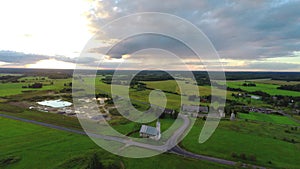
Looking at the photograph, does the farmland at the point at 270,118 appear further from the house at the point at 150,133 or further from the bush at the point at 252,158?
the house at the point at 150,133

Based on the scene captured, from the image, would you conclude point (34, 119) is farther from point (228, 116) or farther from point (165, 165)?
point (228, 116)

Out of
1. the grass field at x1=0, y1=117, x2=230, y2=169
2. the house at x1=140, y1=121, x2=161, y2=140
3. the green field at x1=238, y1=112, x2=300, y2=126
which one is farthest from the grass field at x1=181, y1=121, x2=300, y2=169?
the green field at x1=238, y1=112, x2=300, y2=126

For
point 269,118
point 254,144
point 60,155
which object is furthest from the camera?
point 269,118

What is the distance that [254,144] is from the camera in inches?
1437

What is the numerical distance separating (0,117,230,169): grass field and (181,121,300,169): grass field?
606 cm

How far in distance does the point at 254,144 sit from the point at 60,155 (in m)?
31.9

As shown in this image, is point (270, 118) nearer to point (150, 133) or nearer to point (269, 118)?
point (269, 118)

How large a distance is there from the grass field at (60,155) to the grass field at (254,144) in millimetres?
6063

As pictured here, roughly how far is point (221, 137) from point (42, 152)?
101ft

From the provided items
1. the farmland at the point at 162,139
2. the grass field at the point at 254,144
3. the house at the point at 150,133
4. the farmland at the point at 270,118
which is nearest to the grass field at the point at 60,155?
the farmland at the point at 162,139

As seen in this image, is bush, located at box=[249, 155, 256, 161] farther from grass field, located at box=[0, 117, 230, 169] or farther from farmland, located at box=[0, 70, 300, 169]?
grass field, located at box=[0, 117, 230, 169]

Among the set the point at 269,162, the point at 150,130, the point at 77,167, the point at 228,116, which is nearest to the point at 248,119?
the point at 228,116

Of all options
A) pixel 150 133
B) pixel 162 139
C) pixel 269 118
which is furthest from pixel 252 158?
pixel 269 118

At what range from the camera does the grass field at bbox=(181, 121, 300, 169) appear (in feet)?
100
